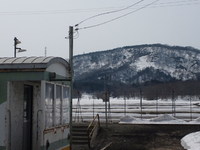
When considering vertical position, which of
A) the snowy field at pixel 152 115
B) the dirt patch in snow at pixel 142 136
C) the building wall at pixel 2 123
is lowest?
the dirt patch in snow at pixel 142 136

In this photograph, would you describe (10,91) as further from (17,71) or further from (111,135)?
(111,135)

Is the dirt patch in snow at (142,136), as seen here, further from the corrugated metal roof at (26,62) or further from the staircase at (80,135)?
the corrugated metal roof at (26,62)

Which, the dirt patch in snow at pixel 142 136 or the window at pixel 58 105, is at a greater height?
the window at pixel 58 105

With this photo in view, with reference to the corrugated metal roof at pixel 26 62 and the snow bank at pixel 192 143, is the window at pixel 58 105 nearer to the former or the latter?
the corrugated metal roof at pixel 26 62

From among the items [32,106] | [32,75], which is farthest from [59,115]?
[32,75]

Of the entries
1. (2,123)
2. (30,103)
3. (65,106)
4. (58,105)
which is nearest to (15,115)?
(2,123)

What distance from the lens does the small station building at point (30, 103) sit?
8969 mm

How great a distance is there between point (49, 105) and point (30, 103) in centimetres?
48

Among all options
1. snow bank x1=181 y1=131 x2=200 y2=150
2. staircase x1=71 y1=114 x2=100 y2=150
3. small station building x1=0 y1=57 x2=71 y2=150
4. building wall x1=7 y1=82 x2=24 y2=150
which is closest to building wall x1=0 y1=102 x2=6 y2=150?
small station building x1=0 y1=57 x2=71 y2=150

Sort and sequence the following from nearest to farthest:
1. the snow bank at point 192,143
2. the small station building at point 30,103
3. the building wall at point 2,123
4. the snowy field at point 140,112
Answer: the building wall at point 2,123 < the small station building at point 30,103 < the snow bank at point 192,143 < the snowy field at point 140,112

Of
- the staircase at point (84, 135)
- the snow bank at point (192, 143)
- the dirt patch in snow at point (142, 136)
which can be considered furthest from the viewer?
the staircase at point (84, 135)

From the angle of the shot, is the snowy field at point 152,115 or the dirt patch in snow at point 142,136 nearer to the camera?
the snowy field at point 152,115

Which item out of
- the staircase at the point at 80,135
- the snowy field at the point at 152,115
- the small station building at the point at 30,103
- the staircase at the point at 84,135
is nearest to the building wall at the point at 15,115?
the small station building at the point at 30,103

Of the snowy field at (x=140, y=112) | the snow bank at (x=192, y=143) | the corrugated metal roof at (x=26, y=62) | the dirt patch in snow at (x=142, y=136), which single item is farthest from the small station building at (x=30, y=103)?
the snowy field at (x=140, y=112)
